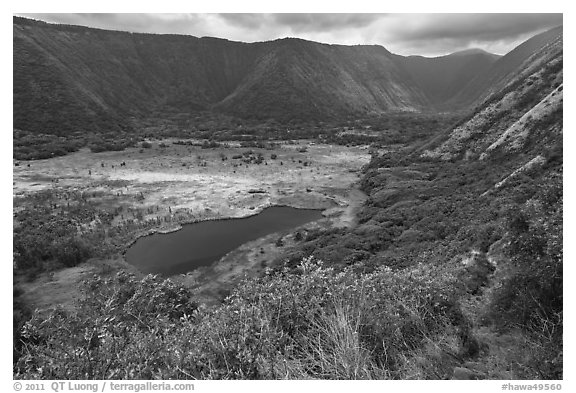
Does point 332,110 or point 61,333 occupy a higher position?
point 332,110

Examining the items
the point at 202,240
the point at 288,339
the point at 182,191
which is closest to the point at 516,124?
the point at 202,240

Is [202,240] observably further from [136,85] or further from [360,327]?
[136,85]

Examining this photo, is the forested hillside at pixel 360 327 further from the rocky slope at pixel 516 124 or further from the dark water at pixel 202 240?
the rocky slope at pixel 516 124

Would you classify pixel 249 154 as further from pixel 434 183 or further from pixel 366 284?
pixel 366 284

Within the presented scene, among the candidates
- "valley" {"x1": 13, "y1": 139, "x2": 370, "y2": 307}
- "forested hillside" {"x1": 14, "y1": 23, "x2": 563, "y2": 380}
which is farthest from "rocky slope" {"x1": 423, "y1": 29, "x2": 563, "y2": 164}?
"forested hillside" {"x1": 14, "y1": 23, "x2": 563, "y2": 380}

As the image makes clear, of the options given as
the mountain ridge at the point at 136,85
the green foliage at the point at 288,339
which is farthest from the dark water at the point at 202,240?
the mountain ridge at the point at 136,85

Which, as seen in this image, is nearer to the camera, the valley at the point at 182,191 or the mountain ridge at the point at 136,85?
the valley at the point at 182,191

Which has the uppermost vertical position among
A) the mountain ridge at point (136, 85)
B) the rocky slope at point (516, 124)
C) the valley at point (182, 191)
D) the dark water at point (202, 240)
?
the mountain ridge at point (136, 85)

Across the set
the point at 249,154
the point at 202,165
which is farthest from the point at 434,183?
the point at 249,154
